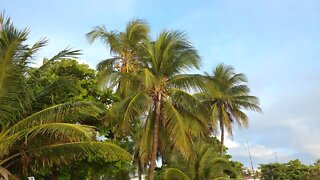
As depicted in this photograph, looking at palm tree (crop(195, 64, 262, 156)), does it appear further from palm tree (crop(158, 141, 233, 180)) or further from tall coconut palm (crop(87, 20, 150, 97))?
tall coconut palm (crop(87, 20, 150, 97))

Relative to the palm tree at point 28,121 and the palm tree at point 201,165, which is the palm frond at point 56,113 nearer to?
the palm tree at point 28,121

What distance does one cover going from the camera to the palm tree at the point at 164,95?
21.9 m

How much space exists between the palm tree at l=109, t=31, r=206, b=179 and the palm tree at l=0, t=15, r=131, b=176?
6.31 m

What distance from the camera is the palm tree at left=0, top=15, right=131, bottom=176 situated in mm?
13711

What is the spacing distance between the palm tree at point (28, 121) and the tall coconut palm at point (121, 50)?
361 inches

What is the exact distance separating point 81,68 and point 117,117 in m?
3.88

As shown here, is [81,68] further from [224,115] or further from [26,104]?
[224,115]

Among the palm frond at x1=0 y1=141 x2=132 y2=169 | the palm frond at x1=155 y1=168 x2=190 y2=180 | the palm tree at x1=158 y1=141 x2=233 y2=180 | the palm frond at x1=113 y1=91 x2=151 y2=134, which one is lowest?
the palm frond at x1=0 y1=141 x2=132 y2=169

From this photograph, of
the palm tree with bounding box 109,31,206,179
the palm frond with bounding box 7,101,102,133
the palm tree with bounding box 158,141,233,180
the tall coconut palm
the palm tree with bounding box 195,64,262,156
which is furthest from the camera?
the palm tree with bounding box 195,64,262,156

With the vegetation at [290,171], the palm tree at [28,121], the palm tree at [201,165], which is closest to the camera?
the palm tree at [28,121]

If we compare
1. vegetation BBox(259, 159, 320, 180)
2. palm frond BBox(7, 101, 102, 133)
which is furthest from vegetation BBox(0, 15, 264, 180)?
vegetation BBox(259, 159, 320, 180)

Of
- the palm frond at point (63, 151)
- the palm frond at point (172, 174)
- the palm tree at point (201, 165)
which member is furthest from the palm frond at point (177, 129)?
the palm tree at point (201, 165)

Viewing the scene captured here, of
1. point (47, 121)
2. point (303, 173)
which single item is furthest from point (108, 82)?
point (303, 173)

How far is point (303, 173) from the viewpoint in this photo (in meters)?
60.8
